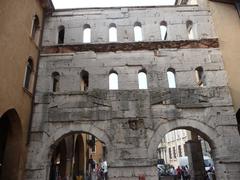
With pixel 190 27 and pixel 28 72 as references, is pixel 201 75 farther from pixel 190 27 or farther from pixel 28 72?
pixel 28 72

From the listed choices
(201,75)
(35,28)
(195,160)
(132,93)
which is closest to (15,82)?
(35,28)

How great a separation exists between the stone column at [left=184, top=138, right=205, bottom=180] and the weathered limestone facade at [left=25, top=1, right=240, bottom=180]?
3174mm

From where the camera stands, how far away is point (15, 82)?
301 inches

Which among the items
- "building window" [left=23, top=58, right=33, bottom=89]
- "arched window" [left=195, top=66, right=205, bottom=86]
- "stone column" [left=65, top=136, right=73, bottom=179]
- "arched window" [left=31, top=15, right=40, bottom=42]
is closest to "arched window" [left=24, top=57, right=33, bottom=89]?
"building window" [left=23, top=58, right=33, bottom=89]

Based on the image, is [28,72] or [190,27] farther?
[190,27]

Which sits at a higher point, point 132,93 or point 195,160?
point 132,93

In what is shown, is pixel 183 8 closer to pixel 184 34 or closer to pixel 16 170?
pixel 184 34

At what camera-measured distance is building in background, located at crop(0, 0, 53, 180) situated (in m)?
7.08

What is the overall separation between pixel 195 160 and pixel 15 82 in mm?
8845

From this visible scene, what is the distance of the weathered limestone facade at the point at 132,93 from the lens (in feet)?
27.0

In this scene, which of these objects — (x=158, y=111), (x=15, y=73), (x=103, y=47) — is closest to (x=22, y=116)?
(x=15, y=73)

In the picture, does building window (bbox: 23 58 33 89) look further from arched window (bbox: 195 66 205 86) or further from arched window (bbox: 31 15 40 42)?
arched window (bbox: 195 66 205 86)

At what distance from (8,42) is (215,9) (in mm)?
8766

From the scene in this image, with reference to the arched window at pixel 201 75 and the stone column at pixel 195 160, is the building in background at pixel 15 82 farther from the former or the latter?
the stone column at pixel 195 160
